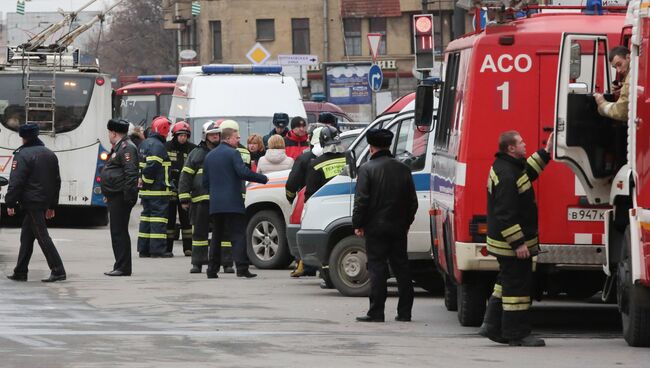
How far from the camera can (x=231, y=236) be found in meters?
19.1

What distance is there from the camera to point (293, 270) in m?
20.8

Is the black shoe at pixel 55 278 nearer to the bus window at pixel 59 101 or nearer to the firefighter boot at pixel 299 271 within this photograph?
the firefighter boot at pixel 299 271

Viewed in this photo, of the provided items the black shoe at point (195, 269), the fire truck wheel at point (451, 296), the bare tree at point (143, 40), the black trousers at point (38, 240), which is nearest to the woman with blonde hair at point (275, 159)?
the black shoe at point (195, 269)

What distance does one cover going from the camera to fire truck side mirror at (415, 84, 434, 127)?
14844 millimetres

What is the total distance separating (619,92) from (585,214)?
3.46ft

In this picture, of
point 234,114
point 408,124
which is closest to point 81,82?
point 234,114

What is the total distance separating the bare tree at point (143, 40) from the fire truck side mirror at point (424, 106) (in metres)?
78.8

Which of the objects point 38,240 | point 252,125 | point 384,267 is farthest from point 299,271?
point 252,125

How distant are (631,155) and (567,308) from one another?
15.5ft

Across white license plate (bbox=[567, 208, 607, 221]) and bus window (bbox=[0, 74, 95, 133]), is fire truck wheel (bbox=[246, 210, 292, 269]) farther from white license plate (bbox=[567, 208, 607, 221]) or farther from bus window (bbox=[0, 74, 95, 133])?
bus window (bbox=[0, 74, 95, 133])

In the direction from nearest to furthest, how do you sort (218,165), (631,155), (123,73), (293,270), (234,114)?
(631,155) → (218,165) → (293,270) → (234,114) → (123,73)

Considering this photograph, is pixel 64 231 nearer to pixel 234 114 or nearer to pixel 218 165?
pixel 234 114

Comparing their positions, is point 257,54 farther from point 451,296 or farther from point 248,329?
point 248,329

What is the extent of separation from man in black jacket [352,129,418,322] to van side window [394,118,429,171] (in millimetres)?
1844
